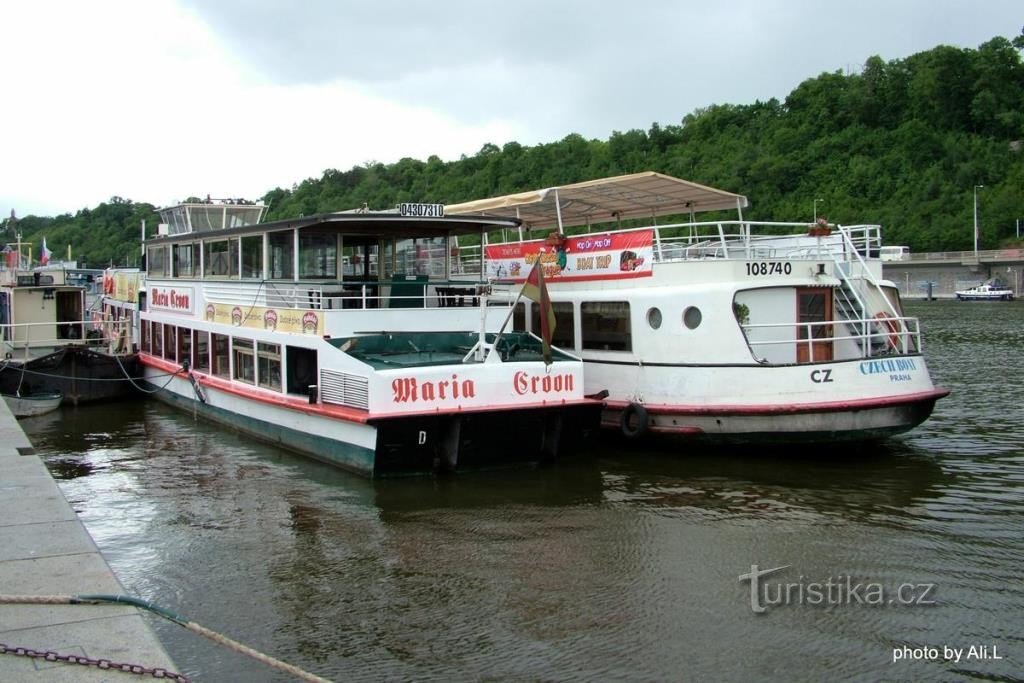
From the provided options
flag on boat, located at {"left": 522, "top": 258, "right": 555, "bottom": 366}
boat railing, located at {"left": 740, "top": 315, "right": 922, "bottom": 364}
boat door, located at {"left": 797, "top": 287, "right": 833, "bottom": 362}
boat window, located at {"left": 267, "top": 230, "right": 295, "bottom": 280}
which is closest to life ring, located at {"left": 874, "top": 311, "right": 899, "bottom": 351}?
boat railing, located at {"left": 740, "top": 315, "right": 922, "bottom": 364}

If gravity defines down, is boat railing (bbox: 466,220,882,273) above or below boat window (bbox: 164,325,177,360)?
above

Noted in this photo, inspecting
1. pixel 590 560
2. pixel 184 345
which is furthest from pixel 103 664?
pixel 184 345

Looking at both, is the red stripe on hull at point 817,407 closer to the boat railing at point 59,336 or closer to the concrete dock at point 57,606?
the concrete dock at point 57,606

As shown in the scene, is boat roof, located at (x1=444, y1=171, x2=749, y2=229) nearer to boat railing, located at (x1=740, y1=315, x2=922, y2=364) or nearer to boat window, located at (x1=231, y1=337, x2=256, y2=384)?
boat railing, located at (x1=740, y1=315, x2=922, y2=364)

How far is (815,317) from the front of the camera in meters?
14.9

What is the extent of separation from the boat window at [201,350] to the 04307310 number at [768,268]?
10073 mm

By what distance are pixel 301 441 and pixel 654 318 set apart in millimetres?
5802

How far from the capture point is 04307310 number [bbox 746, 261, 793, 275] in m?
14.2

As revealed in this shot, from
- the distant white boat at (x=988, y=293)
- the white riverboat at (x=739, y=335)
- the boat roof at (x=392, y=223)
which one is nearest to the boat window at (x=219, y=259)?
the boat roof at (x=392, y=223)

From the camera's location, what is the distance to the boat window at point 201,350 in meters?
17.9

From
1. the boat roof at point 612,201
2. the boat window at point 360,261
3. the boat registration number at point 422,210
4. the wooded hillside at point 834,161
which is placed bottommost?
the boat window at point 360,261

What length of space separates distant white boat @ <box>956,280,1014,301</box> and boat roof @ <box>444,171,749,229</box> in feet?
196

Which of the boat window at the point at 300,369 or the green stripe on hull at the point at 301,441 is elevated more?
the boat window at the point at 300,369

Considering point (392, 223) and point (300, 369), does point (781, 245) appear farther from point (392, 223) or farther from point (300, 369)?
point (300, 369)
